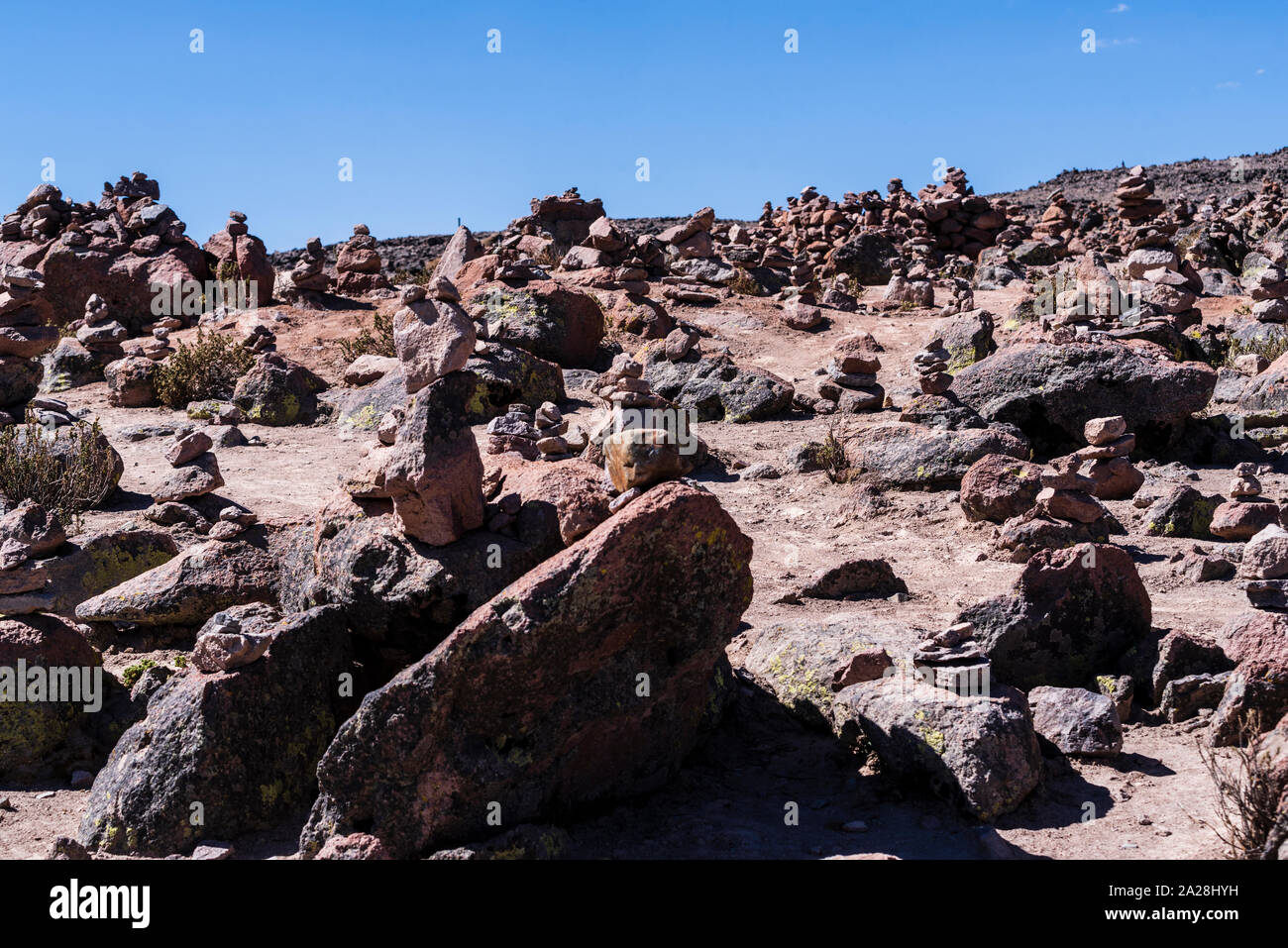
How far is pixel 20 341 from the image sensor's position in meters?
14.6

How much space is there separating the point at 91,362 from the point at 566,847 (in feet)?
50.0

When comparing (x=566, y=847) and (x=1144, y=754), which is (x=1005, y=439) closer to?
(x=1144, y=754)

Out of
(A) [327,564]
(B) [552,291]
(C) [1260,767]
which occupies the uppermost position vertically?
(B) [552,291]

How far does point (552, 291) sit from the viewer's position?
1698 centimetres

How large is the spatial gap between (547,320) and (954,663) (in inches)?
447

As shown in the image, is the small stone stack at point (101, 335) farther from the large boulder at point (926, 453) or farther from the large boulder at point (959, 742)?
the large boulder at point (959, 742)

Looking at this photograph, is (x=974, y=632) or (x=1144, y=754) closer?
(x=1144, y=754)

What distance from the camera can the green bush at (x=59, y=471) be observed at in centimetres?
1084

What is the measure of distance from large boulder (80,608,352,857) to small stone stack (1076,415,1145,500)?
23.7 feet

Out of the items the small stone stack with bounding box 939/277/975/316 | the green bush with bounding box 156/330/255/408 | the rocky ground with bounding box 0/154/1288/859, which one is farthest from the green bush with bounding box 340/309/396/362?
the small stone stack with bounding box 939/277/975/316

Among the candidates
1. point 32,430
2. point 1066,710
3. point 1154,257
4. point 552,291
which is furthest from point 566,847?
point 1154,257

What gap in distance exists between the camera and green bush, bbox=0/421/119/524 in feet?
35.6

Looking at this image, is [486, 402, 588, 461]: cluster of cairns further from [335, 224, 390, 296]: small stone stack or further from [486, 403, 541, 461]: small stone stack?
[335, 224, 390, 296]: small stone stack

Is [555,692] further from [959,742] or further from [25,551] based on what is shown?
[25,551]
